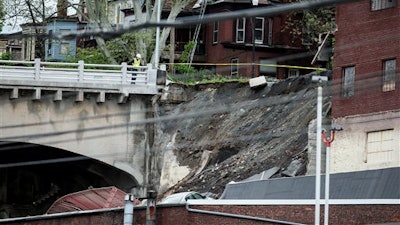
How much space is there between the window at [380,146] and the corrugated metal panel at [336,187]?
2494 mm

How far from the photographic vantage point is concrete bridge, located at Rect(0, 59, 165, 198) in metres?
56.4

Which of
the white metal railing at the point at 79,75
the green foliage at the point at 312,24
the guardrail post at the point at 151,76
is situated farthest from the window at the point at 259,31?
the guardrail post at the point at 151,76

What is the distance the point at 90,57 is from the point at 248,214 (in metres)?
30.1

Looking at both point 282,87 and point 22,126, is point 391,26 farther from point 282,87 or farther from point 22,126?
point 22,126

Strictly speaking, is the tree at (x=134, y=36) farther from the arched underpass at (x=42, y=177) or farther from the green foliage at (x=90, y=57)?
the arched underpass at (x=42, y=177)

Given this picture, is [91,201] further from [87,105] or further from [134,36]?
[134,36]

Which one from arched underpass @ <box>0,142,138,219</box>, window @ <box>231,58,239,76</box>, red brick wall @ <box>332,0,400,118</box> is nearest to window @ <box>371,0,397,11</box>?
red brick wall @ <box>332,0,400,118</box>

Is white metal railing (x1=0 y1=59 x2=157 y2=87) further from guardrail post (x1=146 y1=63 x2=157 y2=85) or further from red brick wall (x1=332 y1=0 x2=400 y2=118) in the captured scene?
red brick wall (x1=332 y1=0 x2=400 y2=118)


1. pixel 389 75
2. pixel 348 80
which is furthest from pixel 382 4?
pixel 348 80

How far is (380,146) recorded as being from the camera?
1528 inches

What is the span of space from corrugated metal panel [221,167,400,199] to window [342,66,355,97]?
13.3 ft

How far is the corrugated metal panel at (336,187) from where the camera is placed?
3438cm

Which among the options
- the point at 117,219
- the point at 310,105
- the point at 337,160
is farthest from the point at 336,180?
the point at 310,105

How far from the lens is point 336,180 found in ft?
120
